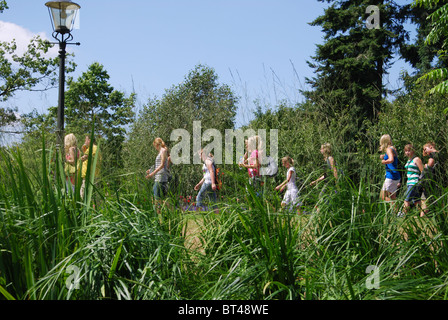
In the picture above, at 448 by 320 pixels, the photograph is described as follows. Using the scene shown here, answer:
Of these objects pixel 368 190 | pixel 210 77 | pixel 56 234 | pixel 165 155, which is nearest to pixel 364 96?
pixel 210 77

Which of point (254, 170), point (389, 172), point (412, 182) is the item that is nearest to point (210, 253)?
point (254, 170)

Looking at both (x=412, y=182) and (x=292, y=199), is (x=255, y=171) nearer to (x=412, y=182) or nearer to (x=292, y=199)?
(x=292, y=199)

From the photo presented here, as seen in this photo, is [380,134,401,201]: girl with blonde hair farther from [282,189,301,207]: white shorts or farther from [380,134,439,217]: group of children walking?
[282,189,301,207]: white shorts

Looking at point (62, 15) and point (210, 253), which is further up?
point (62, 15)

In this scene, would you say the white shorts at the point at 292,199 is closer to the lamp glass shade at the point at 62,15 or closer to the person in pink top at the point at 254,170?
the person in pink top at the point at 254,170

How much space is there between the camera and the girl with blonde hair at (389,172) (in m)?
3.09

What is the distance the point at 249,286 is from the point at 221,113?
1136cm

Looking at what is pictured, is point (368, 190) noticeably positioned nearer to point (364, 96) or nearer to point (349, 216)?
point (349, 216)

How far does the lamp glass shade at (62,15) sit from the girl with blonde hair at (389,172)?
206 inches

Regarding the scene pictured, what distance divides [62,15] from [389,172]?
5922mm

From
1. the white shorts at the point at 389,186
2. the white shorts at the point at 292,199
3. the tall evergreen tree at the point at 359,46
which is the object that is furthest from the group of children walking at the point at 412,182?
the tall evergreen tree at the point at 359,46

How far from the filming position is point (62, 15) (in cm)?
700

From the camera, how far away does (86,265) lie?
196 centimetres

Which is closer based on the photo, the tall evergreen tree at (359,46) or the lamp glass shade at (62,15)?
the lamp glass shade at (62,15)
